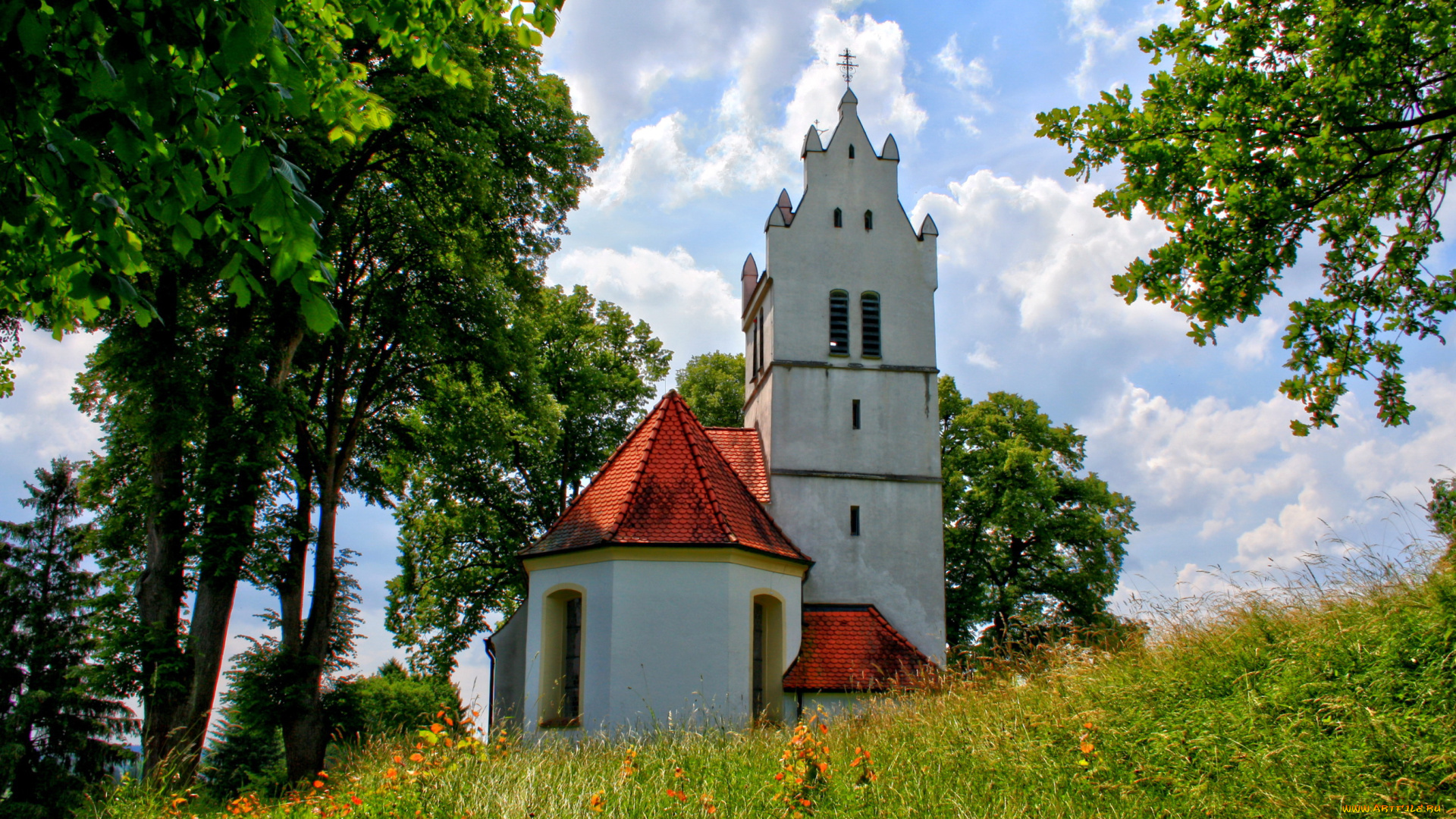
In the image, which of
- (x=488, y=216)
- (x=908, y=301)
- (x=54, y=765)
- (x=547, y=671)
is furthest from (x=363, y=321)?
(x=54, y=765)

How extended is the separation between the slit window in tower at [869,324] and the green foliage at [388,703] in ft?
36.4

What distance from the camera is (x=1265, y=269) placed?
398 inches

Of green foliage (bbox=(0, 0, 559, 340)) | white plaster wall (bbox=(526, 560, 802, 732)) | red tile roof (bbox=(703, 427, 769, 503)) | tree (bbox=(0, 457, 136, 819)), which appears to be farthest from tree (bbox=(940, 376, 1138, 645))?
green foliage (bbox=(0, 0, 559, 340))

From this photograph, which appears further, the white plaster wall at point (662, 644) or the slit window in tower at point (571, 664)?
the slit window in tower at point (571, 664)

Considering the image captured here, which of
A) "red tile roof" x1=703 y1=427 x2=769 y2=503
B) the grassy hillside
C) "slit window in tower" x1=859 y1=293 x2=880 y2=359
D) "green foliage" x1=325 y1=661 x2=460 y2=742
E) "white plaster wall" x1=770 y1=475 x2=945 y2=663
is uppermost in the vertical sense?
"slit window in tower" x1=859 y1=293 x2=880 y2=359

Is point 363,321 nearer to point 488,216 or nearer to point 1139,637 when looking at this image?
point 488,216

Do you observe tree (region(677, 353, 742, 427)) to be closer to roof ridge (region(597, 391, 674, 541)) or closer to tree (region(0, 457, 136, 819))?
roof ridge (region(597, 391, 674, 541))

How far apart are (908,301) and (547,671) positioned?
11238 mm

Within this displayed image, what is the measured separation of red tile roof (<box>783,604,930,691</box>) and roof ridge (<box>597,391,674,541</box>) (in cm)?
413

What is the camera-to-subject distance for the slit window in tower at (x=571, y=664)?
1505 cm

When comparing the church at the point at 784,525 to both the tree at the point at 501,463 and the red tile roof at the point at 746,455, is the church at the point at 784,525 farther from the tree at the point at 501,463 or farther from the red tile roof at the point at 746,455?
the tree at the point at 501,463

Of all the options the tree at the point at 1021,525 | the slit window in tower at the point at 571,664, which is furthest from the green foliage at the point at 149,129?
the tree at the point at 1021,525

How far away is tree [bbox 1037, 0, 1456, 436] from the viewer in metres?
9.44

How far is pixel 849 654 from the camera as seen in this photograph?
16.7m
